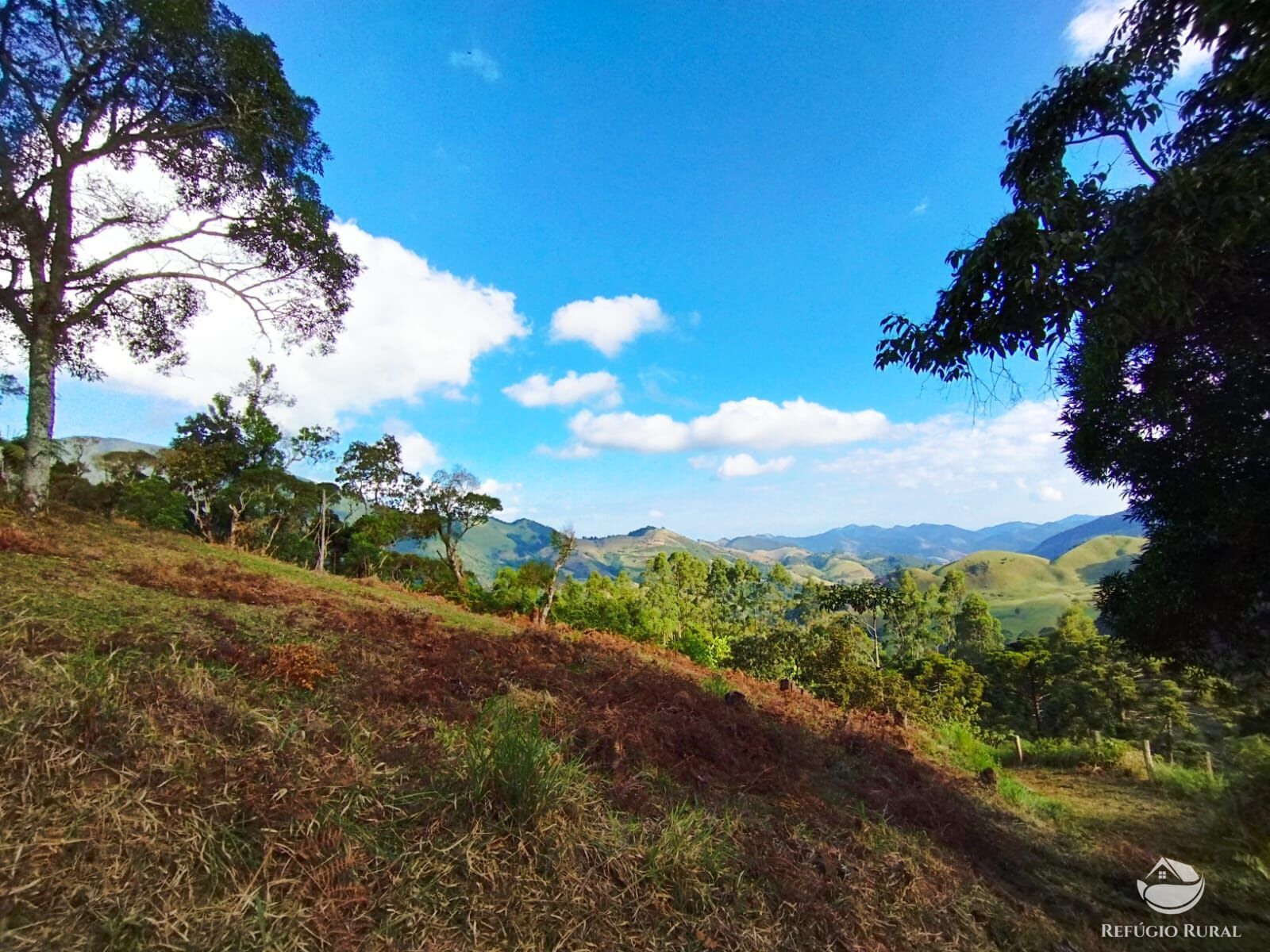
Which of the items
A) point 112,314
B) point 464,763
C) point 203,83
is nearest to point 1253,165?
point 464,763

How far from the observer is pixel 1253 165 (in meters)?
3.20

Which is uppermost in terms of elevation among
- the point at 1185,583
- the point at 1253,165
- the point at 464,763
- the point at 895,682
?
the point at 1253,165

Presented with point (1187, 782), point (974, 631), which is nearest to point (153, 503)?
point (1187, 782)

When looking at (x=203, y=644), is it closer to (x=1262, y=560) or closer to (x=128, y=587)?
(x=128, y=587)

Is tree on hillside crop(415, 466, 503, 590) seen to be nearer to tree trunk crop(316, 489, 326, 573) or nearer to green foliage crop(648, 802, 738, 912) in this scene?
tree trunk crop(316, 489, 326, 573)

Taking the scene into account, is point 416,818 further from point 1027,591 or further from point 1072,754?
point 1027,591

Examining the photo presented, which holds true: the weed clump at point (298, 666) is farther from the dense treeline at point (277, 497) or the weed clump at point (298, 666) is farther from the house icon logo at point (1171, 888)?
the dense treeline at point (277, 497)

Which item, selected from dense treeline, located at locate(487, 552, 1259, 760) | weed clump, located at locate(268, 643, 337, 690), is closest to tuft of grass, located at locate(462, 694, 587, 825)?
weed clump, located at locate(268, 643, 337, 690)

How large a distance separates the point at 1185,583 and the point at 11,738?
852 centimetres

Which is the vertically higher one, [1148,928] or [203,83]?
[203,83]

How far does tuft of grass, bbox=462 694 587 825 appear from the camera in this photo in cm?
301

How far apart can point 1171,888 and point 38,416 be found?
55.0 ft

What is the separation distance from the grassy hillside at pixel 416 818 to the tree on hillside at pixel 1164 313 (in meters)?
2.92

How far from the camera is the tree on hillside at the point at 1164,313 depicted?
3447 millimetres
